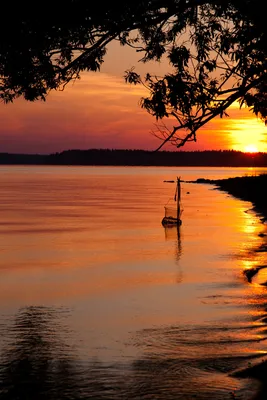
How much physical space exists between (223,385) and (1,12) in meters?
8.12

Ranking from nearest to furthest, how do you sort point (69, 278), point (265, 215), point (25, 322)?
point (25, 322), point (69, 278), point (265, 215)

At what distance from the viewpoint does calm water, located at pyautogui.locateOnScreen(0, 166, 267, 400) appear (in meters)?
12.7

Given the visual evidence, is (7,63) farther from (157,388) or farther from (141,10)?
(157,388)

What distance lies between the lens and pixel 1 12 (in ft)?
46.8

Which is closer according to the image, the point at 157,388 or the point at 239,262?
the point at 157,388

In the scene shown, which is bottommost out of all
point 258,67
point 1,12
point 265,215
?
point 265,215

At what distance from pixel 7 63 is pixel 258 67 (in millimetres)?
5620

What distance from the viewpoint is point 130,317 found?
19281 mm

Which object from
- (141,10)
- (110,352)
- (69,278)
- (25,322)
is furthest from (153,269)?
(141,10)

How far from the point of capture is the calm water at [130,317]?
12.7 m

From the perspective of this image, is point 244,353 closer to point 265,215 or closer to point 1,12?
point 1,12

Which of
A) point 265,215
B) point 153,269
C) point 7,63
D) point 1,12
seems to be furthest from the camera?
point 265,215

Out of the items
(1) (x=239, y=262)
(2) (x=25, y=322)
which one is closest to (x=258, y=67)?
(2) (x=25, y=322)

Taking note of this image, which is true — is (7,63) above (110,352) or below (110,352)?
above
